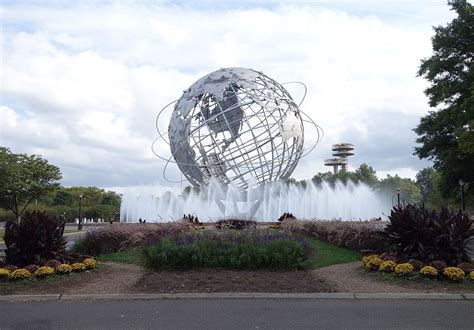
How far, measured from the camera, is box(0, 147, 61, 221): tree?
120ft

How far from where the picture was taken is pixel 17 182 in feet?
122

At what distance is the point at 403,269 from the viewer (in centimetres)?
1008

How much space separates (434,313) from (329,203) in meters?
24.4

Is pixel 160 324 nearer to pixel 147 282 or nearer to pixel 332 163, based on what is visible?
pixel 147 282

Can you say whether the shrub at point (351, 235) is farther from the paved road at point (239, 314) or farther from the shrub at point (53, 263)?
the shrub at point (53, 263)

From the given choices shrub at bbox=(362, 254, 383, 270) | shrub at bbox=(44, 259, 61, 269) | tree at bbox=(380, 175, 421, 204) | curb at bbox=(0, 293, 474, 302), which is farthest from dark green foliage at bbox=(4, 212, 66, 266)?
tree at bbox=(380, 175, 421, 204)

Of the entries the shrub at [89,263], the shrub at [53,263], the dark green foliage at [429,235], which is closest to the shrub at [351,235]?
the dark green foliage at [429,235]

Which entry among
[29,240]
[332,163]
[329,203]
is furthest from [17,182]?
[332,163]

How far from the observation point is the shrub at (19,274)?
32.4 feet

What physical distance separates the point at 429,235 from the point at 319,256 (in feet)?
9.83

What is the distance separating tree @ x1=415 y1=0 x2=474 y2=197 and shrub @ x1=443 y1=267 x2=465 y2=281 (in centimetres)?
1758

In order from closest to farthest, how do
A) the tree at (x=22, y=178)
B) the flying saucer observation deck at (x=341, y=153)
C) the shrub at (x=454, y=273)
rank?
the shrub at (x=454, y=273) → the tree at (x=22, y=178) → the flying saucer observation deck at (x=341, y=153)

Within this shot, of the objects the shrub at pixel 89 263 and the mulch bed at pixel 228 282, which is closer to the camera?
the mulch bed at pixel 228 282

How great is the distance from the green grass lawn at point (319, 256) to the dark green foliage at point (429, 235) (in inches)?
61.9
